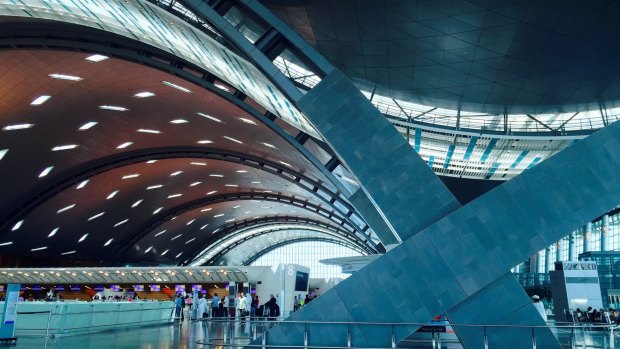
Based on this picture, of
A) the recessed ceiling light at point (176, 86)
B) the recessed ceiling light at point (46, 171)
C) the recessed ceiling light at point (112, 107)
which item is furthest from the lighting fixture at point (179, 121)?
the recessed ceiling light at point (46, 171)

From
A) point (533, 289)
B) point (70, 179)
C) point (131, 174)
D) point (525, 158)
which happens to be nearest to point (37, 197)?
point (70, 179)

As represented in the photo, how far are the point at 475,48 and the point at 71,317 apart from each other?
1547 centimetres

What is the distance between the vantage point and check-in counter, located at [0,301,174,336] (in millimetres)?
15766

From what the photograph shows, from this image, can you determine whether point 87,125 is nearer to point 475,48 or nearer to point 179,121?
point 179,121

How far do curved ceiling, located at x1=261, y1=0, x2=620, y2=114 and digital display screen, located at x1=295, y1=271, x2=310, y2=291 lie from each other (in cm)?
2064

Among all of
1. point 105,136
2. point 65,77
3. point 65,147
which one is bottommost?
point 65,147

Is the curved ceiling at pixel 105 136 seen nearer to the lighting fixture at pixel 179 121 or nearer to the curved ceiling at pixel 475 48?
the lighting fixture at pixel 179 121

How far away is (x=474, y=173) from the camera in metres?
29.5

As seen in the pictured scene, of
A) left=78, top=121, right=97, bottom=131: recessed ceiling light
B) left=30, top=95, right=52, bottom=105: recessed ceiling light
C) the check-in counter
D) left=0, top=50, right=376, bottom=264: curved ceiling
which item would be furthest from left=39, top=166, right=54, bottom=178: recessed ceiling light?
the check-in counter

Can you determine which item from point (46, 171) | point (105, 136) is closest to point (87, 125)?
point (105, 136)

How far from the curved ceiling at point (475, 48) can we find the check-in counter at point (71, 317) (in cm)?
1171

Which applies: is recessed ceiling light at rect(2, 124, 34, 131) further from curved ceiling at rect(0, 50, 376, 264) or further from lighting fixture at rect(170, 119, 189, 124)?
lighting fixture at rect(170, 119, 189, 124)

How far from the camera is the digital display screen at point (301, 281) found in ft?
123

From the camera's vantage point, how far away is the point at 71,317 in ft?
54.4
